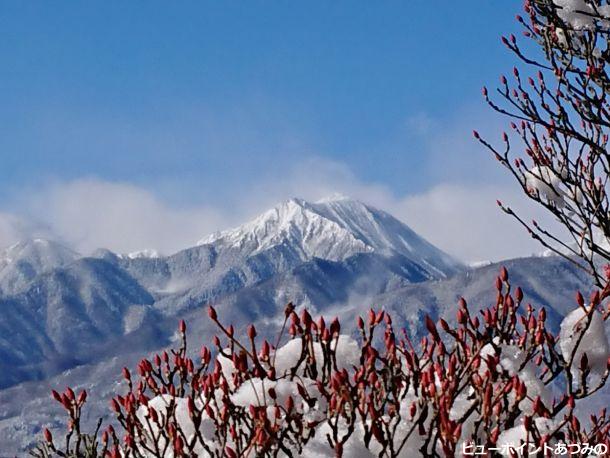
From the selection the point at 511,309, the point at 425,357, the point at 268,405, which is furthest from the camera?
the point at 425,357

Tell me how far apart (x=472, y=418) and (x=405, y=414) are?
414 mm

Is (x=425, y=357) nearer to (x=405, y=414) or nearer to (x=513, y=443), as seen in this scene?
(x=405, y=414)

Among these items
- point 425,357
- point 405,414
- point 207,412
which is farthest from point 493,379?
point 207,412

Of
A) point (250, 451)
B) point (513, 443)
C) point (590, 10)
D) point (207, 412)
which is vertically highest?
point (590, 10)

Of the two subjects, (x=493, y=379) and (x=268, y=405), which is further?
(x=268, y=405)

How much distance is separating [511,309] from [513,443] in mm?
1042

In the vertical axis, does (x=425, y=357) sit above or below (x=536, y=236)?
below

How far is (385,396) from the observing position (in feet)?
15.2

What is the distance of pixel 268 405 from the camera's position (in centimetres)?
462

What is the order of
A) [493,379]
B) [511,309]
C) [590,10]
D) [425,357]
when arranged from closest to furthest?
[493,379] → [511,309] → [425,357] → [590,10]

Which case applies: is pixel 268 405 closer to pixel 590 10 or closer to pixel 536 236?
pixel 536 236

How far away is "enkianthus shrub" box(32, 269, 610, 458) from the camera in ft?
14.1

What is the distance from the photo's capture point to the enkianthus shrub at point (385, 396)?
4301 mm

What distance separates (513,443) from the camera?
14.0ft
